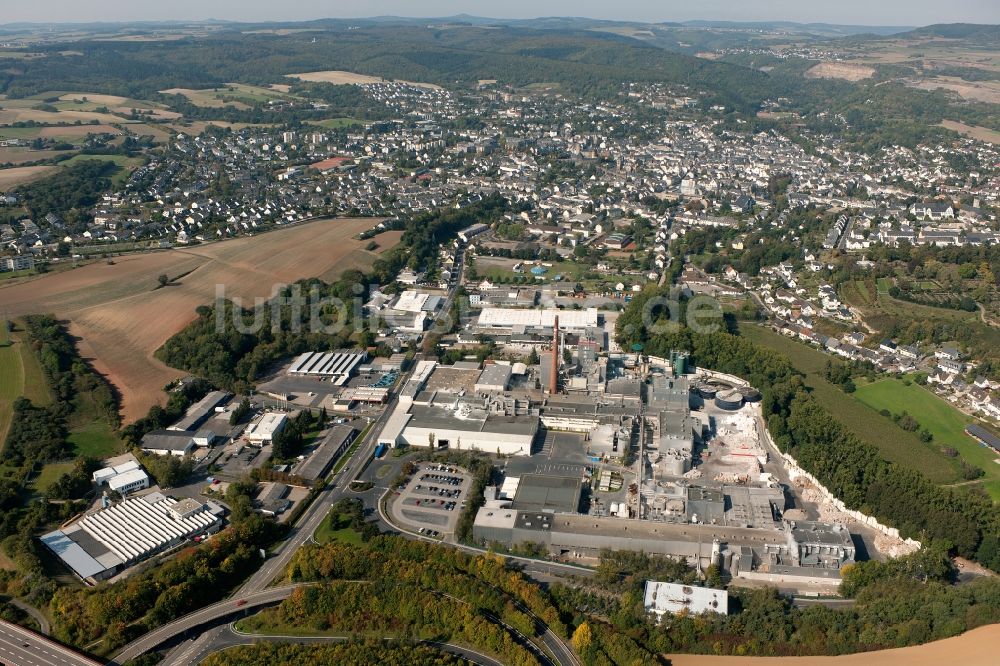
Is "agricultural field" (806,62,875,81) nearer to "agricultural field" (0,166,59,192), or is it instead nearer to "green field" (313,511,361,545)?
"agricultural field" (0,166,59,192)

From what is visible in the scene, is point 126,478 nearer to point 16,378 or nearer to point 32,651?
point 32,651

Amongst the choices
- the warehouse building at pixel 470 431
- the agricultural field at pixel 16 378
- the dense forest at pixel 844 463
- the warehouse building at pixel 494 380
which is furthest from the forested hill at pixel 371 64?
the warehouse building at pixel 470 431

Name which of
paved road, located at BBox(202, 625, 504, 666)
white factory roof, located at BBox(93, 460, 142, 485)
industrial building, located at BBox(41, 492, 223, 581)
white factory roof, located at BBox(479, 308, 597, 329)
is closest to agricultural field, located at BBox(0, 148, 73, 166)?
white factory roof, located at BBox(479, 308, 597, 329)

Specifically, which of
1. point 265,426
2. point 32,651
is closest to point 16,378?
point 265,426

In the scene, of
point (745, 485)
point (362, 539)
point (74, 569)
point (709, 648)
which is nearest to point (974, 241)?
point (745, 485)

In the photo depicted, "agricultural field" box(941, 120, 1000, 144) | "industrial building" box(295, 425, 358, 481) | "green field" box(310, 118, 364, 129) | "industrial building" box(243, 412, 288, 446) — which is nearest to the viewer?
"industrial building" box(295, 425, 358, 481)

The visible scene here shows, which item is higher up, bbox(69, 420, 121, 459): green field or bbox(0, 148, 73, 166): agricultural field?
bbox(0, 148, 73, 166): agricultural field

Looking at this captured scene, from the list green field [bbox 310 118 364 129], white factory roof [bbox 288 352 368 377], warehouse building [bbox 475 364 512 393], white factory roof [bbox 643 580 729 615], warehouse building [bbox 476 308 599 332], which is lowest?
white factory roof [bbox 288 352 368 377]

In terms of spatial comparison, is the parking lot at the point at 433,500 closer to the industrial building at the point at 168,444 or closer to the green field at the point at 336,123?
the industrial building at the point at 168,444
